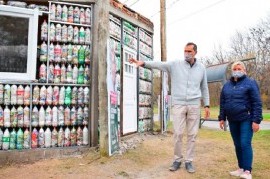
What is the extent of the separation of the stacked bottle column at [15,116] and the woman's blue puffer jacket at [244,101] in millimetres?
3995

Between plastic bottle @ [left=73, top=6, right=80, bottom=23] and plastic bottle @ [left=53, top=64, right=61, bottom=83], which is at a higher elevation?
plastic bottle @ [left=73, top=6, right=80, bottom=23]

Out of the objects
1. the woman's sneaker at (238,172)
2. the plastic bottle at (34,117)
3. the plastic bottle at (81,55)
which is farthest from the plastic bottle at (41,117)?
the woman's sneaker at (238,172)

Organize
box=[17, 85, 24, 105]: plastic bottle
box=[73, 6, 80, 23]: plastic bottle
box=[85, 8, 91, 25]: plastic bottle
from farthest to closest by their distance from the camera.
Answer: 1. box=[85, 8, 91, 25]: plastic bottle
2. box=[73, 6, 80, 23]: plastic bottle
3. box=[17, 85, 24, 105]: plastic bottle

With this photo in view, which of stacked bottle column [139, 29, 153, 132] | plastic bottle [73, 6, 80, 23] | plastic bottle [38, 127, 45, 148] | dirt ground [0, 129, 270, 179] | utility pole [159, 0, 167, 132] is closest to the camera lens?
dirt ground [0, 129, 270, 179]

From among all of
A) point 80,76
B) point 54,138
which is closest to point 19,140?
point 54,138

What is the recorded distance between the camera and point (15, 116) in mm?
7484

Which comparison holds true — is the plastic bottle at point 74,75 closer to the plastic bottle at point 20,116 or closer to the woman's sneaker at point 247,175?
the plastic bottle at point 20,116

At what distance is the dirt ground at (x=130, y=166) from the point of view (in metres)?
6.25

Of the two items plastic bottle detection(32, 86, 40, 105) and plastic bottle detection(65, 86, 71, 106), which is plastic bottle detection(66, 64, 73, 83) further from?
plastic bottle detection(32, 86, 40, 105)

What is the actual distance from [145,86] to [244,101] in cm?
603

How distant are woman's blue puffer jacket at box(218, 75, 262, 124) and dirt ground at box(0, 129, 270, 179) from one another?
1.12 m

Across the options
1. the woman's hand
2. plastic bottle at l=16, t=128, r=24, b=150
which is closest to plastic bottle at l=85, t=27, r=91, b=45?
plastic bottle at l=16, t=128, r=24, b=150

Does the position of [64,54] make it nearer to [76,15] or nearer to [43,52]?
[43,52]

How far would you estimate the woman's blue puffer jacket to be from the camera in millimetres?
5742
